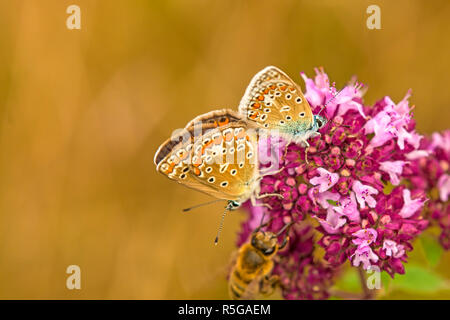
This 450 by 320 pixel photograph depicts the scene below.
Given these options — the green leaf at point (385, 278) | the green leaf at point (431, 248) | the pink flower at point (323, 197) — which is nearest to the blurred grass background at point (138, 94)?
the green leaf at point (431, 248)

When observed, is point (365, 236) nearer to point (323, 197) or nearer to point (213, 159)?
point (323, 197)

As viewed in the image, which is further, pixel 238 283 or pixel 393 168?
pixel 238 283

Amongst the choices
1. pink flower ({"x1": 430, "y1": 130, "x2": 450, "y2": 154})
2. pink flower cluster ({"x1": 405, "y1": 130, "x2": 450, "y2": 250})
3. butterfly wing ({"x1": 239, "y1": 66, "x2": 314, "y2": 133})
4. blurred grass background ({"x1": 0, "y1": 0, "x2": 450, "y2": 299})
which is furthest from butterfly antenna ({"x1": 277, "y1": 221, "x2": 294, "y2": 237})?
blurred grass background ({"x1": 0, "y1": 0, "x2": 450, "y2": 299})

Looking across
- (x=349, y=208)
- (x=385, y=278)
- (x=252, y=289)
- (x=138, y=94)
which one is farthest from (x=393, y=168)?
(x=138, y=94)

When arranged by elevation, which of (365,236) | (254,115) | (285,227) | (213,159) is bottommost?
(365,236)

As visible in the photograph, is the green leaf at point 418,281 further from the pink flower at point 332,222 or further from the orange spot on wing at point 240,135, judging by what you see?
the orange spot on wing at point 240,135

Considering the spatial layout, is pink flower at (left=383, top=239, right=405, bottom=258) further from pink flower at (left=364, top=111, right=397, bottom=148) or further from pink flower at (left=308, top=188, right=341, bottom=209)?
pink flower at (left=364, top=111, right=397, bottom=148)
